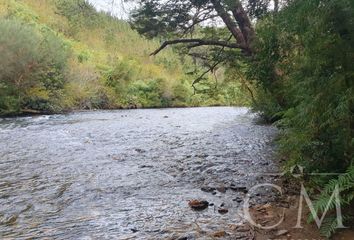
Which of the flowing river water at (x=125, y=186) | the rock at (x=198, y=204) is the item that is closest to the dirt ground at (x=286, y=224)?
the flowing river water at (x=125, y=186)

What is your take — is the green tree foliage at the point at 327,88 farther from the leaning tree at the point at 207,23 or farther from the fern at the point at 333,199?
the leaning tree at the point at 207,23

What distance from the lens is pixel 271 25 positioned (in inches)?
349

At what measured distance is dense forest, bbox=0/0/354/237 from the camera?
3.98m

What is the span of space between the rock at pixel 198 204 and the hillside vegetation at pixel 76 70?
7.85m

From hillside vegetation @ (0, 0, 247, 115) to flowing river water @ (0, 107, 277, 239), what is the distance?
14.3 feet

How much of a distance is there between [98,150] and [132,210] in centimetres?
519

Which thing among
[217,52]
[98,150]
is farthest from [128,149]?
[217,52]

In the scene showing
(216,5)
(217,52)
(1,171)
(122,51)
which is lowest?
(1,171)

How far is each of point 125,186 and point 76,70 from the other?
26.4 m

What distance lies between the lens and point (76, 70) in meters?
30.6

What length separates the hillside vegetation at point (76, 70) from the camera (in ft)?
70.5

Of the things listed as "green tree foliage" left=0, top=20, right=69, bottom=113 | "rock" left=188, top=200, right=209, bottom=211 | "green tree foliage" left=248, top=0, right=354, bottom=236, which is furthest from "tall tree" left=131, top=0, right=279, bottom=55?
"green tree foliage" left=0, top=20, right=69, bottom=113

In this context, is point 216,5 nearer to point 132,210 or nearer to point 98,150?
point 98,150
